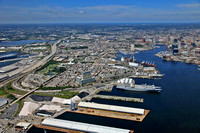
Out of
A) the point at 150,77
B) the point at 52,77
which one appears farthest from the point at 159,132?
the point at 52,77

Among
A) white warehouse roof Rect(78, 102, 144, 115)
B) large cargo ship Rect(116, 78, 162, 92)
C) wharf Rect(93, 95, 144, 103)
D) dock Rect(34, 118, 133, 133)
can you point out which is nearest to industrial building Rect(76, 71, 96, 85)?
large cargo ship Rect(116, 78, 162, 92)

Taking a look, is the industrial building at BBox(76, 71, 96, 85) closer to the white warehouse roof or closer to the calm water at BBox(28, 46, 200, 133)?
the calm water at BBox(28, 46, 200, 133)

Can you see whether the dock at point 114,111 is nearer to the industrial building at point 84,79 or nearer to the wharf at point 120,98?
the wharf at point 120,98

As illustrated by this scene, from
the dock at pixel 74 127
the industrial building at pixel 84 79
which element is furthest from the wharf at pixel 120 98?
the dock at pixel 74 127

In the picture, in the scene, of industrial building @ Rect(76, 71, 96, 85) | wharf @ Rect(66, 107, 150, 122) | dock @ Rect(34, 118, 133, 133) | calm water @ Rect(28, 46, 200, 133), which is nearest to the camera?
dock @ Rect(34, 118, 133, 133)

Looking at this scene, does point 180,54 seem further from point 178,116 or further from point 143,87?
point 178,116
